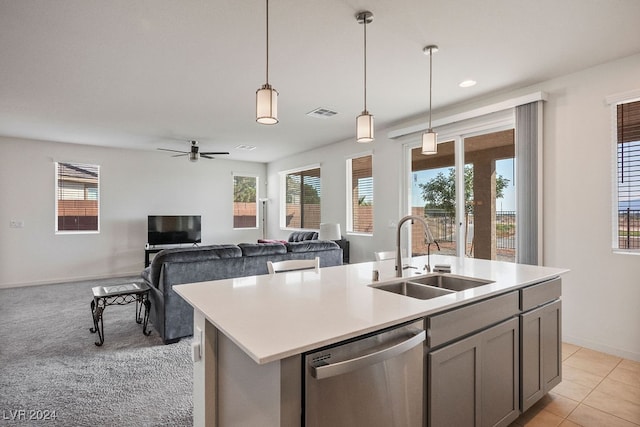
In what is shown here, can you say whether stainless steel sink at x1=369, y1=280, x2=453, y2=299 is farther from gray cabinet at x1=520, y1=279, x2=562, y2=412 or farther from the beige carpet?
the beige carpet

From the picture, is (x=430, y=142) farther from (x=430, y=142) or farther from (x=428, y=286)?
(x=428, y=286)

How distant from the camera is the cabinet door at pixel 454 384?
4.61 ft

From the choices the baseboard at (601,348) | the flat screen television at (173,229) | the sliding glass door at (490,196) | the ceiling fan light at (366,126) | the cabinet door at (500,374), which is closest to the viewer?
the cabinet door at (500,374)

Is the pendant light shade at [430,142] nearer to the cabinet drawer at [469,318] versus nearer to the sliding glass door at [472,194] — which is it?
the cabinet drawer at [469,318]

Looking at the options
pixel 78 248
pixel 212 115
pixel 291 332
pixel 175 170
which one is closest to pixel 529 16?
pixel 291 332

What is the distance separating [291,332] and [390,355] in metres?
0.38

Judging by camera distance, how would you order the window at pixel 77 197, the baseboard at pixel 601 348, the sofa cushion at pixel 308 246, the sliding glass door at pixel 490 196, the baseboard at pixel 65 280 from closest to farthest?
the baseboard at pixel 601 348
the sliding glass door at pixel 490 196
the sofa cushion at pixel 308 246
the baseboard at pixel 65 280
the window at pixel 77 197

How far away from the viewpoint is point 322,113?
455 centimetres

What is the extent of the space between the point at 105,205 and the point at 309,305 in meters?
6.79

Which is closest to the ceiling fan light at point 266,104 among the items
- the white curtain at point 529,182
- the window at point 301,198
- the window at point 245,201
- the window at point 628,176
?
the white curtain at point 529,182

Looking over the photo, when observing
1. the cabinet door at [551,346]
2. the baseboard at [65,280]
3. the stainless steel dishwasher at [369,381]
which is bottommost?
the baseboard at [65,280]

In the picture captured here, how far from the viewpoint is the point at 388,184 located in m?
5.28

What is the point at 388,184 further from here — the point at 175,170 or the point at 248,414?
the point at 175,170

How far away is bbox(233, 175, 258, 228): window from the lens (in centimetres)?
837
